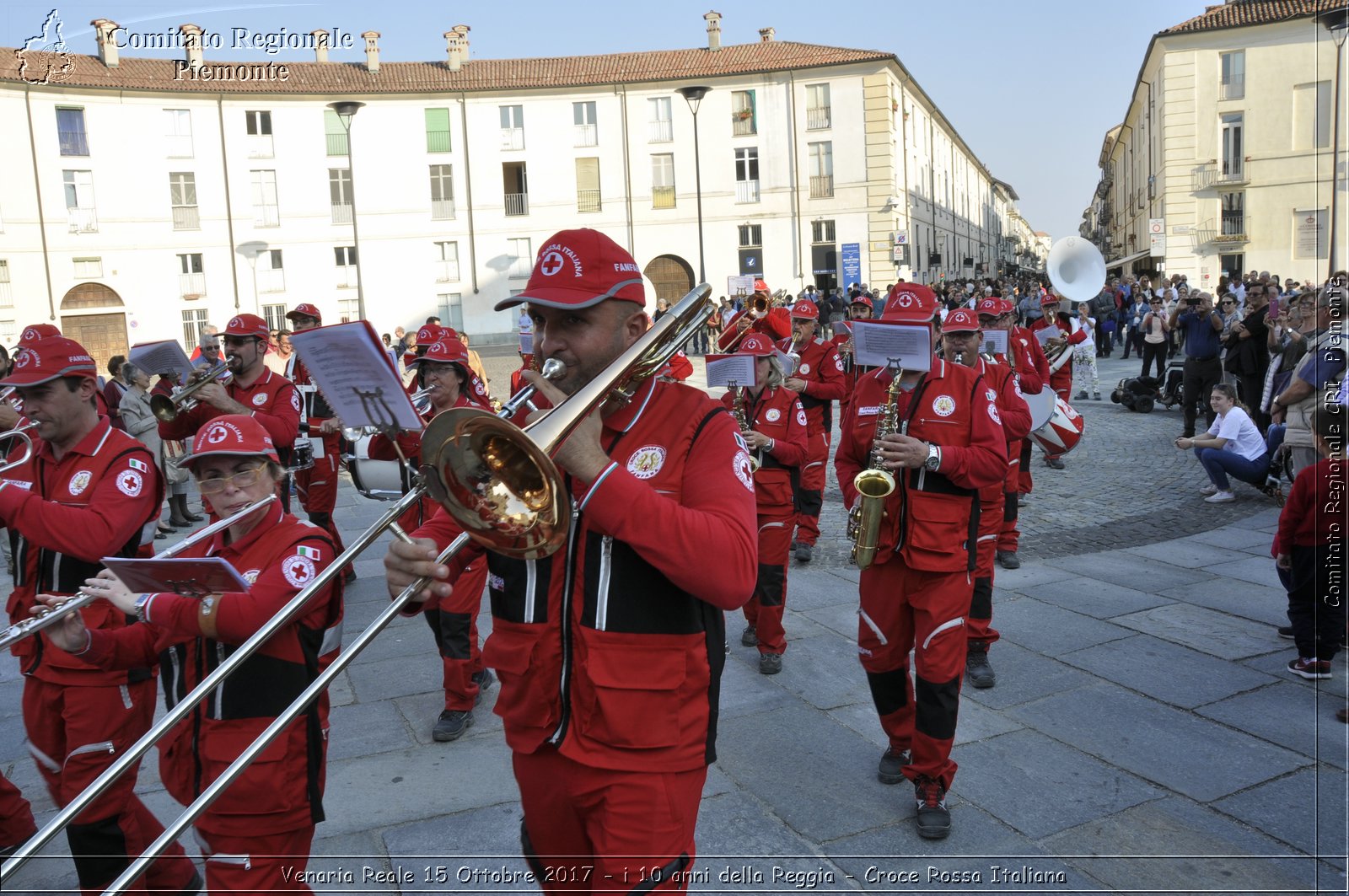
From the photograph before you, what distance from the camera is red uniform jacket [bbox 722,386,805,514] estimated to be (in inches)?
261

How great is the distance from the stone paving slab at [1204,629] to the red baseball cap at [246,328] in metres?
6.62

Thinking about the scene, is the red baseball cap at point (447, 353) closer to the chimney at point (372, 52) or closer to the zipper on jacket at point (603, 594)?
the zipper on jacket at point (603, 594)

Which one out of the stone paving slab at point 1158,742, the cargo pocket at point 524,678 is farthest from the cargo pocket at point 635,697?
the stone paving slab at point 1158,742

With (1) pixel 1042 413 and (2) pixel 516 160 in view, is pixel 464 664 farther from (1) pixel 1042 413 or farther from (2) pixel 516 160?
(2) pixel 516 160

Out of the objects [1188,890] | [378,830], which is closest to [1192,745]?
[1188,890]

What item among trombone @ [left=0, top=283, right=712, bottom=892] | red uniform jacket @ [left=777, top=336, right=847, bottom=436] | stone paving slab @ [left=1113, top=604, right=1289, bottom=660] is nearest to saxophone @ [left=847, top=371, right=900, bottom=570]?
trombone @ [left=0, top=283, right=712, bottom=892]

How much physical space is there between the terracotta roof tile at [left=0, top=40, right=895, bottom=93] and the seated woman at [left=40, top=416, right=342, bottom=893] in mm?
43010

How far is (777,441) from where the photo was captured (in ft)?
21.9

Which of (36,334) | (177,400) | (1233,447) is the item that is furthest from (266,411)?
(1233,447)

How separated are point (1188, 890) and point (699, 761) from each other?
2.40m

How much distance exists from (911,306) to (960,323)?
0.95 meters

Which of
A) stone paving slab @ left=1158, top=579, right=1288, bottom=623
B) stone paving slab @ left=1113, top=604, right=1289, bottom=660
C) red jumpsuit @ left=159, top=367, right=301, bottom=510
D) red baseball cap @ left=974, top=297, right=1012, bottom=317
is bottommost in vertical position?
stone paving slab @ left=1113, top=604, right=1289, bottom=660

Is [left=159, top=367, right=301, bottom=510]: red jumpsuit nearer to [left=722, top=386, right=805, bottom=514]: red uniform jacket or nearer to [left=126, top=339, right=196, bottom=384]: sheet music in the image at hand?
[left=126, top=339, right=196, bottom=384]: sheet music

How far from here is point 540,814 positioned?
2.44 meters
